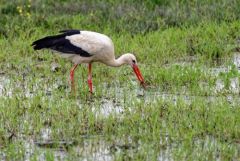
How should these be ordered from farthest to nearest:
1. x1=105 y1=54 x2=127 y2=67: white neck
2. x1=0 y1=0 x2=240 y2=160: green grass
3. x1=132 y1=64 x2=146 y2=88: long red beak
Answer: x1=105 y1=54 x2=127 y2=67: white neck, x1=132 y1=64 x2=146 y2=88: long red beak, x1=0 y1=0 x2=240 y2=160: green grass

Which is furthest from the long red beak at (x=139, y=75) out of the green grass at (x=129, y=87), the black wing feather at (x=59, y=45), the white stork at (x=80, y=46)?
the black wing feather at (x=59, y=45)

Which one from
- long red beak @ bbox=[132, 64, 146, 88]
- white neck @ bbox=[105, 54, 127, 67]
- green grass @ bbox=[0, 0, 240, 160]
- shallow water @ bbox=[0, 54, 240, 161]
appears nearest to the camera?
shallow water @ bbox=[0, 54, 240, 161]

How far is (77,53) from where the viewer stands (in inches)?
396

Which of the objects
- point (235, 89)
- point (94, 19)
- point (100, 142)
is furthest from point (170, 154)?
point (94, 19)

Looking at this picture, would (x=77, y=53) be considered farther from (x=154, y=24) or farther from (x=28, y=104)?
(x=154, y=24)

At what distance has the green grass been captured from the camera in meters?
7.11

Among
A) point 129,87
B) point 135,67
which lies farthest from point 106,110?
point 135,67

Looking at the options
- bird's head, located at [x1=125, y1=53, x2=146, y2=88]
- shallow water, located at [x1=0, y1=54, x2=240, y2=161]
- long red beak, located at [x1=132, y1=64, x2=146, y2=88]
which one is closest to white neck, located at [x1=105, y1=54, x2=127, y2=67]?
bird's head, located at [x1=125, y1=53, x2=146, y2=88]

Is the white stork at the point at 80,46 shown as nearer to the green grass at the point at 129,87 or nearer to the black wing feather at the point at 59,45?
the black wing feather at the point at 59,45

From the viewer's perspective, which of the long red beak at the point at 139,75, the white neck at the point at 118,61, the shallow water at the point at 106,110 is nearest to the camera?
the shallow water at the point at 106,110

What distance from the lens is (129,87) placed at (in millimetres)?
9844

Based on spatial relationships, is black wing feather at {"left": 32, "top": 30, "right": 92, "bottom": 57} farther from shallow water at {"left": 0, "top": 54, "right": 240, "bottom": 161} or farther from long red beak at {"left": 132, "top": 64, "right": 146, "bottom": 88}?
long red beak at {"left": 132, "top": 64, "right": 146, "bottom": 88}

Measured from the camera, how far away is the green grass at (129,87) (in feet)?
23.3

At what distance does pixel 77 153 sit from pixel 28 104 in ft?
6.64
